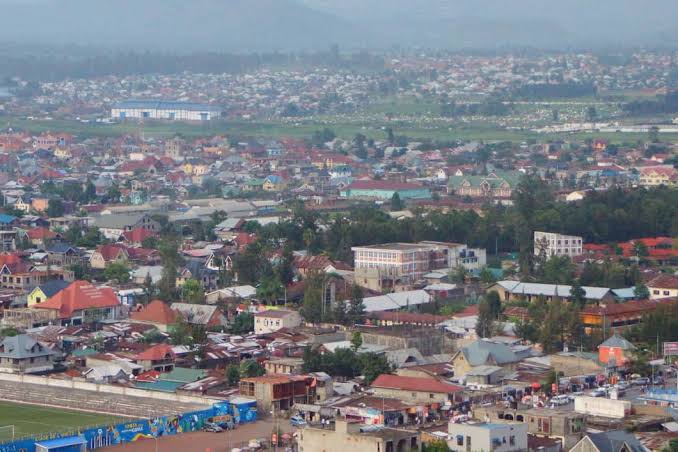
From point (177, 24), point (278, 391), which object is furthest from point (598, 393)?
point (177, 24)

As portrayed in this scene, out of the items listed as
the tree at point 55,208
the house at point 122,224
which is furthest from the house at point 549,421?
the tree at point 55,208

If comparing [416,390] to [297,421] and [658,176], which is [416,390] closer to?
[297,421]

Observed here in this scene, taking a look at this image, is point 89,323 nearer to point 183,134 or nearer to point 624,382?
point 624,382

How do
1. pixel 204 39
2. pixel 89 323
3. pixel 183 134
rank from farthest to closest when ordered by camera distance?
pixel 204 39
pixel 183 134
pixel 89 323

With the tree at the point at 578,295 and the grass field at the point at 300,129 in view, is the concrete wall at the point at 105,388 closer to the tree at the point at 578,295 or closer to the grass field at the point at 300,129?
the tree at the point at 578,295

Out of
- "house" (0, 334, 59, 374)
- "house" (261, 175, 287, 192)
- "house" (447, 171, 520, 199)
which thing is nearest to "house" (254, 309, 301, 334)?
"house" (0, 334, 59, 374)

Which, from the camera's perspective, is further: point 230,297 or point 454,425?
point 230,297

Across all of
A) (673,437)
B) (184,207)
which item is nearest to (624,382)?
(673,437)

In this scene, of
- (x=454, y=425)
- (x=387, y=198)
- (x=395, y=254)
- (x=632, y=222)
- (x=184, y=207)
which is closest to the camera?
(x=454, y=425)

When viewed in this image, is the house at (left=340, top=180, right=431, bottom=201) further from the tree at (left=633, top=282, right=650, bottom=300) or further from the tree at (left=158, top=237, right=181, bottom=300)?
the tree at (left=633, top=282, right=650, bottom=300)
